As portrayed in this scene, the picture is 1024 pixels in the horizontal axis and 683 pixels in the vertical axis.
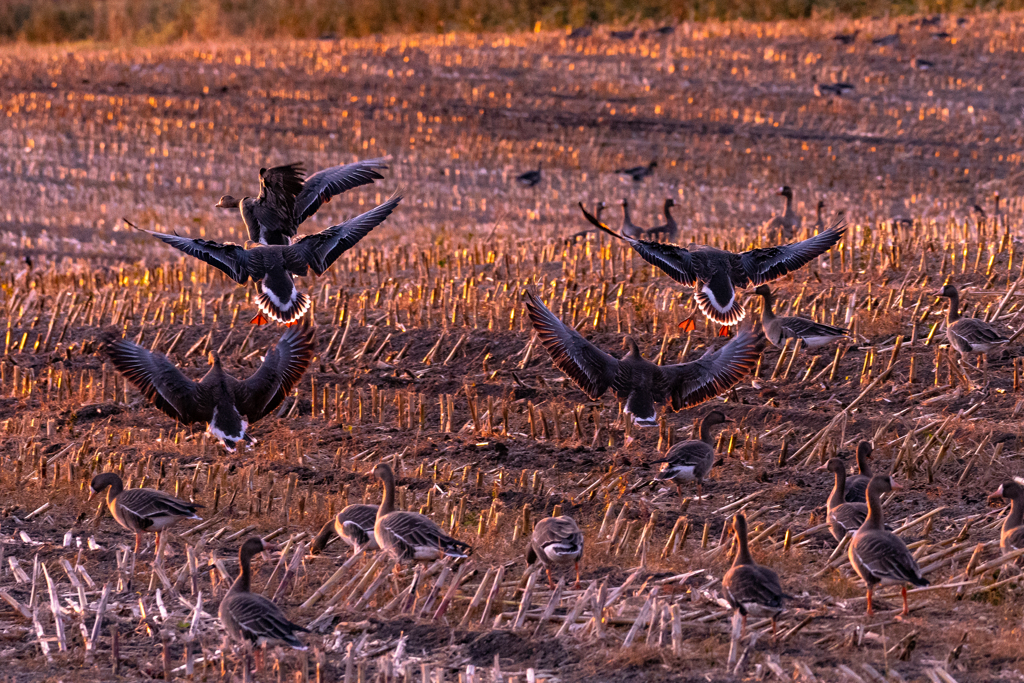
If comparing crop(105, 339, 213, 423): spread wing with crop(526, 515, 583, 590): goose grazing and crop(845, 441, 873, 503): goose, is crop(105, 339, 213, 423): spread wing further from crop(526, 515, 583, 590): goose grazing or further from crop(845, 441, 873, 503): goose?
crop(845, 441, 873, 503): goose

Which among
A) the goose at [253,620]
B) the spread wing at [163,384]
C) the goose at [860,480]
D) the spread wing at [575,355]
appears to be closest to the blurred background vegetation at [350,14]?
the spread wing at [575,355]

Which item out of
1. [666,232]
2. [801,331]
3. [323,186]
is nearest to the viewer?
[323,186]

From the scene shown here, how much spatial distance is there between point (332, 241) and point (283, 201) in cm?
72

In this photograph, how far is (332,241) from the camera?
1109cm

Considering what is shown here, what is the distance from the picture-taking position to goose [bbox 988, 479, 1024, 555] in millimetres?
7578

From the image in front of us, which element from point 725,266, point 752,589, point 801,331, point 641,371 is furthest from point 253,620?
point 801,331

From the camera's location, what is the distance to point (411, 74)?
34.2m

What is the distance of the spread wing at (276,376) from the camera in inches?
413

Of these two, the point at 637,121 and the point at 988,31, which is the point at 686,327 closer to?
the point at 637,121

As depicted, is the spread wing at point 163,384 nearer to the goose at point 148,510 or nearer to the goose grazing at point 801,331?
the goose at point 148,510

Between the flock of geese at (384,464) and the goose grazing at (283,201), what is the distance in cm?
1

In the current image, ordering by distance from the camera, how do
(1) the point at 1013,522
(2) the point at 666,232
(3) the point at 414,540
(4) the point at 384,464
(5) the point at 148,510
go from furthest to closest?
(2) the point at 666,232 → (4) the point at 384,464 → (5) the point at 148,510 → (1) the point at 1013,522 → (3) the point at 414,540

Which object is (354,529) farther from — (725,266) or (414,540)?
(725,266)

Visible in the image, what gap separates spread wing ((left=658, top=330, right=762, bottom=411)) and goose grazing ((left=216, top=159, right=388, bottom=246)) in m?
3.18
